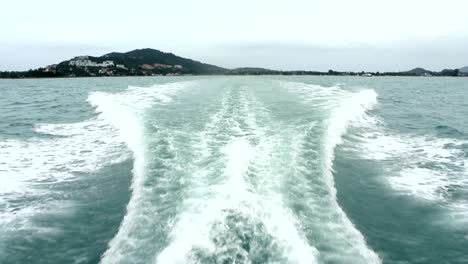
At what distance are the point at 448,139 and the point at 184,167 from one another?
422 inches

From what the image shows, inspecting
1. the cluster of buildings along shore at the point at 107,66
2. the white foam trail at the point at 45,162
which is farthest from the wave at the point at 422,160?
the cluster of buildings along shore at the point at 107,66

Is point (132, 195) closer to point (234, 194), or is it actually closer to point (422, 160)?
point (234, 194)

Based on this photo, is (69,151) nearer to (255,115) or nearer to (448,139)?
(255,115)

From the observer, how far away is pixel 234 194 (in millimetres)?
7156

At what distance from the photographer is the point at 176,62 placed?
149m

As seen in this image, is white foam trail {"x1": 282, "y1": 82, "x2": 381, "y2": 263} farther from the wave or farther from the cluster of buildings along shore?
the cluster of buildings along shore

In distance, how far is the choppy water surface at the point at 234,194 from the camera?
577cm

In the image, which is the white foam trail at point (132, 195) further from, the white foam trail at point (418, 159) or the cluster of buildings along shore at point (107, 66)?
the cluster of buildings along shore at point (107, 66)

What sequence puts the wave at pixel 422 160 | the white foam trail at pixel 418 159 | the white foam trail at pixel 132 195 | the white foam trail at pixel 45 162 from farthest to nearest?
1. the white foam trail at pixel 418 159
2. the wave at pixel 422 160
3. the white foam trail at pixel 45 162
4. the white foam trail at pixel 132 195

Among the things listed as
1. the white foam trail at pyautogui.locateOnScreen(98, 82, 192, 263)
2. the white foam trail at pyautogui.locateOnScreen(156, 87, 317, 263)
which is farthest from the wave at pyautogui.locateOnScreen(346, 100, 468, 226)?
the white foam trail at pyautogui.locateOnScreen(98, 82, 192, 263)

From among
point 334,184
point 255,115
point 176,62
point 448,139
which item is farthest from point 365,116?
point 176,62

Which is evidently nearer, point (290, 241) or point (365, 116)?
point (290, 241)

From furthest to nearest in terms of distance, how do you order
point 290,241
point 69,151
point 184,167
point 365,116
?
point 365,116 → point 69,151 → point 184,167 → point 290,241

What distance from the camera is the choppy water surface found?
577 cm
